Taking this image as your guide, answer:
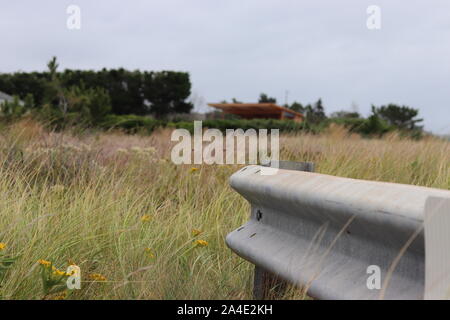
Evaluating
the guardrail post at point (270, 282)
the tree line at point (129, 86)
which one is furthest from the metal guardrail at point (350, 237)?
the tree line at point (129, 86)

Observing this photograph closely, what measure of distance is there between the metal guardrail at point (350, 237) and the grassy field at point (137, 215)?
0.25m

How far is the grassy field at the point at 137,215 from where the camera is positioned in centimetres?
313

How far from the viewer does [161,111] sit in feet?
182

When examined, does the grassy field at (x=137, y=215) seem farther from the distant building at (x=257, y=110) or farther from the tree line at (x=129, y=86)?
the distant building at (x=257, y=110)

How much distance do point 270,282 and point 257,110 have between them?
55208 mm

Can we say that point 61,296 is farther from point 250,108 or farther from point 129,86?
point 250,108

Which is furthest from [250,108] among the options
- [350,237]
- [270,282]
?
[350,237]

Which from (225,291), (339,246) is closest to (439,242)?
(339,246)

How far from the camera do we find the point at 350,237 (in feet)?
7.34

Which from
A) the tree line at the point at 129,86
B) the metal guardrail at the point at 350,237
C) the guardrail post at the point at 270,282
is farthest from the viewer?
the tree line at the point at 129,86

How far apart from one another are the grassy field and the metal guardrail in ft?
0.81

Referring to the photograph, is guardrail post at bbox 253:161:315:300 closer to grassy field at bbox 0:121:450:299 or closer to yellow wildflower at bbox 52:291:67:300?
grassy field at bbox 0:121:450:299

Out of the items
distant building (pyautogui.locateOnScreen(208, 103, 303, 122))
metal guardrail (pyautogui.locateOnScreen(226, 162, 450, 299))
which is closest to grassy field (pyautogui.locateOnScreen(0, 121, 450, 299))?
metal guardrail (pyautogui.locateOnScreen(226, 162, 450, 299))

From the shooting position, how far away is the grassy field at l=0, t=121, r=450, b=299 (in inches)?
123
